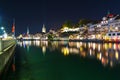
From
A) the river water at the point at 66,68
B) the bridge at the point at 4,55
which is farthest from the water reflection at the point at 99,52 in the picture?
the bridge at the point at 4,55

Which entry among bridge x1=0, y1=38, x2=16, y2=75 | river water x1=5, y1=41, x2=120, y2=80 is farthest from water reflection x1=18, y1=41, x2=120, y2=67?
bridge x1=0, y1=38, x2=16, y2=75

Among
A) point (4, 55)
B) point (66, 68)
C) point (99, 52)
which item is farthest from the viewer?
point (99, 52)

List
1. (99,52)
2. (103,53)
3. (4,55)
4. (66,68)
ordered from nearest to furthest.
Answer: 1. (4,55)
2. (66,68)
3. (103,53)
4. (99,52)

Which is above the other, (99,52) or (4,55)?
(4,55)

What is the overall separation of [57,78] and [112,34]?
14095 cm

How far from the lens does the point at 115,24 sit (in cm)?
19488

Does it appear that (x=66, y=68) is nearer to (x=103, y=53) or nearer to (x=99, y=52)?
(x=103, y=53)

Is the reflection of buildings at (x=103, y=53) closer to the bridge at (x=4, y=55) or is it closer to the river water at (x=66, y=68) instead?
the river water at (x=66, y=68)

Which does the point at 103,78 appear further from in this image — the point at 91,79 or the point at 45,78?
the point at 45,78

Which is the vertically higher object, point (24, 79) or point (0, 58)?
point (0, 58)

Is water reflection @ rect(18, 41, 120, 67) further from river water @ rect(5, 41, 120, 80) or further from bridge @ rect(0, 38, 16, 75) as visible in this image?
bridge @ rect(0, 38, 16, 75)

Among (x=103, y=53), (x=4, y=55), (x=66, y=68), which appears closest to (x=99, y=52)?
(x=103, y=53)

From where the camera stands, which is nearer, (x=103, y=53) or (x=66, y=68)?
(x=66, y=68)

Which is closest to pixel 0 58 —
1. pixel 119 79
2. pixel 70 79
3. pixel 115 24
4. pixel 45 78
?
pixel 45 78
